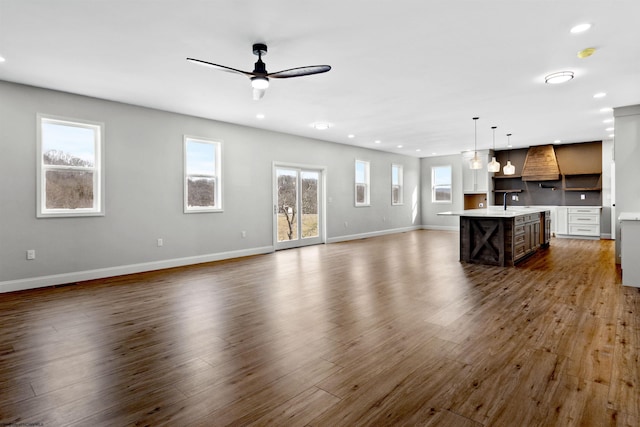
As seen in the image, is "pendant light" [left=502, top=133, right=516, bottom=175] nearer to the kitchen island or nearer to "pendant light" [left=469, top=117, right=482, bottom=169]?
"pendant light" [left=469, top=117, right=482, bottom=169]

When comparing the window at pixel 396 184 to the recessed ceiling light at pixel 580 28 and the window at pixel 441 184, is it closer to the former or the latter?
the window at pixel 441 184

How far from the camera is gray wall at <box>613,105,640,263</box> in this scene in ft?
19.0

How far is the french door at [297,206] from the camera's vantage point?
7957mm

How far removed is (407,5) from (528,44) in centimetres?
159

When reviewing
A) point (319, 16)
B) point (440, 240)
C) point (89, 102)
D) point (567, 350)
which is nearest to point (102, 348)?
point (319, 16)

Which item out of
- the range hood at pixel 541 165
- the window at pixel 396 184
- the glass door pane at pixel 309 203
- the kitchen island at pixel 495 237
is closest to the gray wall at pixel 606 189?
the range hood at pixel 541 165

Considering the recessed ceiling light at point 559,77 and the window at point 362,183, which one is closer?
the recessed ceiling light at point 559,77

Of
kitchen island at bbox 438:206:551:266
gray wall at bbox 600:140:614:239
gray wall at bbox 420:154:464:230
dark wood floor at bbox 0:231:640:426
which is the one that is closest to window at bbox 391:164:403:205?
gray wall at bbox 420:154:464:230

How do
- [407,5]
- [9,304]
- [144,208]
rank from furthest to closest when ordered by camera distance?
1. [144,208]
2. [9,304]
3. [407,5]

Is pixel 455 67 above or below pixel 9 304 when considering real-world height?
above

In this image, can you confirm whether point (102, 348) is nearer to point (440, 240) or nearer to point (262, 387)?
point (262, 387)

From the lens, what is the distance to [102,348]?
2.72m

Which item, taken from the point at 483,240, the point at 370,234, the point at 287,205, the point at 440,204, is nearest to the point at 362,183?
the point at 370,234

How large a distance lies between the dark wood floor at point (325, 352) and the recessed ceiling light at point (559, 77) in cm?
267
